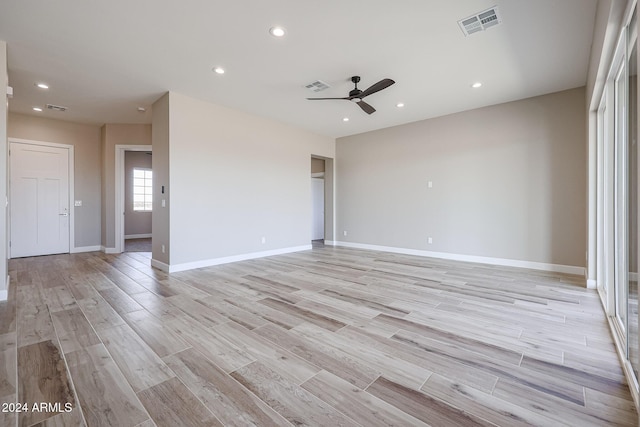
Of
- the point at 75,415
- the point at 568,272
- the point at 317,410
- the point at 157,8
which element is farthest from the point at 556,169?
the point at 75,415

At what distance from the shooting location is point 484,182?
16.9 ft

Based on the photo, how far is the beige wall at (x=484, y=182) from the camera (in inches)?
173

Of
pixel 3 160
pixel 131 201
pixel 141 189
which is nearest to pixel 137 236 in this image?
pixel 131 201

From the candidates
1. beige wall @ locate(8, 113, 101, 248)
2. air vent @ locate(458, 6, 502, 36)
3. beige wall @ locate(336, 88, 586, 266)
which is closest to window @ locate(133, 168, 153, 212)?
beige wall @ locate(8, 113, 101, 248)

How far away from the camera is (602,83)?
9.52 feet

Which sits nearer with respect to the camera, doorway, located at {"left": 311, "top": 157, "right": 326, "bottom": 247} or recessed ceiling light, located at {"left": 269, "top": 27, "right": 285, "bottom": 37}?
recessed ceiling light, located at {"left": 269, "top": 27, "right": 285, "bottom": 37}

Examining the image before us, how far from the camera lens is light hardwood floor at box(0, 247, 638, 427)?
1434mm

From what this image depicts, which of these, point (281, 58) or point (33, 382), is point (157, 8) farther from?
point (33, 382)

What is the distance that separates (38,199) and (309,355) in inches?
273

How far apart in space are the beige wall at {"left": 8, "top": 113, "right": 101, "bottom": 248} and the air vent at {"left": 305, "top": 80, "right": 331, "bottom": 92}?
5482 millimetres

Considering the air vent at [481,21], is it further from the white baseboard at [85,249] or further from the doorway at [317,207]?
the white baseboard at [85,249]

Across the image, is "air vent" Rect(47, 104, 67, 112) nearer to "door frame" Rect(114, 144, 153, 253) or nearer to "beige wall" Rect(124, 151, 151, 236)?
"door frame" Rect(114, 144, 153, 253)

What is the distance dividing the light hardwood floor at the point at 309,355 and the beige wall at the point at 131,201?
5771mm

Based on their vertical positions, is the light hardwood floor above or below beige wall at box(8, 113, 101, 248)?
below
